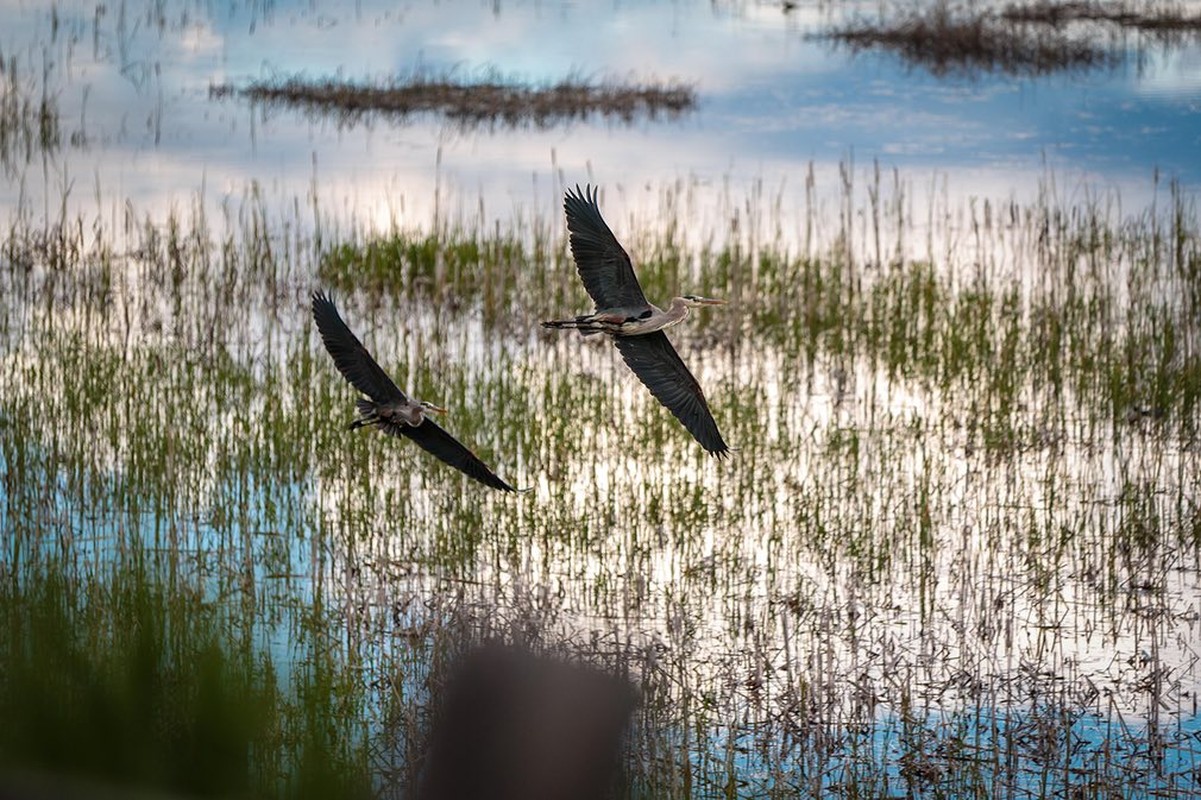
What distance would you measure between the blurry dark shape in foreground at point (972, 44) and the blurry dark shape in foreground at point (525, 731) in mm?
19964

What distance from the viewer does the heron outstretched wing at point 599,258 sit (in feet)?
14.7

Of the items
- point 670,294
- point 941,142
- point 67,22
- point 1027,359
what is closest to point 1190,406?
point 1027,359

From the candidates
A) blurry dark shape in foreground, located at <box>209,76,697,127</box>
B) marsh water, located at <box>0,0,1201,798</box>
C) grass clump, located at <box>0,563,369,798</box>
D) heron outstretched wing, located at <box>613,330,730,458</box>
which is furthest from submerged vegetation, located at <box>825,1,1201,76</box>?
grass clump, located at <box>0,563,369,798</box>

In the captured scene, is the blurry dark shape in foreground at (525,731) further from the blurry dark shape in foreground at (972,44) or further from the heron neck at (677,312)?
the blurry dark shape in foreground at (972,44)

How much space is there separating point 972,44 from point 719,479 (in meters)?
15.6

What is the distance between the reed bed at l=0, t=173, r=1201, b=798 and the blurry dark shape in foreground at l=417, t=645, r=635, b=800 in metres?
1.95

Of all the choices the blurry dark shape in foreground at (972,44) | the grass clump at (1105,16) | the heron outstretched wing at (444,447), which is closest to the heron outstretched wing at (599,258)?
the heron outstretched wing at (444,447)

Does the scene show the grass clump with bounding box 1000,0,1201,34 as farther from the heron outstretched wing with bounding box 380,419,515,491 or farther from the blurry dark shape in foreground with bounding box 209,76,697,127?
the heron outstretched wing with bounding box 380,419,515,491

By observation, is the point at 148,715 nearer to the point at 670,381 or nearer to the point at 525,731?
the point at 525,731

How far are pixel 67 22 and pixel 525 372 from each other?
41.8 ft

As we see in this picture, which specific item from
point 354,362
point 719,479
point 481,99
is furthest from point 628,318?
point 481,99

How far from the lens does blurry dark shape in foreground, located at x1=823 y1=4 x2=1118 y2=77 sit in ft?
65.3

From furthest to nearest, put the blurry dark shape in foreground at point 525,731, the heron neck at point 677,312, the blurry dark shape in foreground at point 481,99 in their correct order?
the blurry dark shape in foreground at point 481,99 < the heron neck at point 677,312 < the blurry dark shape in foreground at point 525,731

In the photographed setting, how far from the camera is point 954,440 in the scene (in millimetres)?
7293
